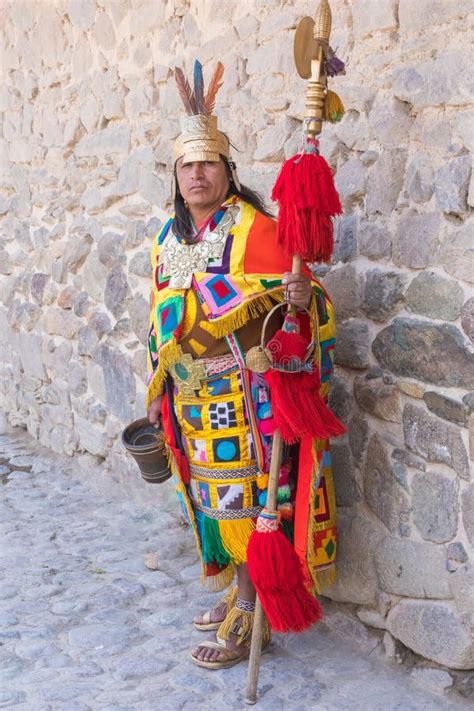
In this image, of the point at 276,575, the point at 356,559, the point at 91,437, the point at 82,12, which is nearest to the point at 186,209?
the point at 276,575

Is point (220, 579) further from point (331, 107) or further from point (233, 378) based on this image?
point (331, 107)

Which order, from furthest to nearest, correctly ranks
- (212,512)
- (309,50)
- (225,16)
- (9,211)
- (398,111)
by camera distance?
1. (9,211)
2. (225,16)
3. (212,512)
4. (398,111)
5. (309,50)

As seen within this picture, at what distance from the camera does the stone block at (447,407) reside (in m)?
2.33

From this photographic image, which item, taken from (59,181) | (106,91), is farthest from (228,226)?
(59,181)

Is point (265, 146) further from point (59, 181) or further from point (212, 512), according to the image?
point (59, 181)

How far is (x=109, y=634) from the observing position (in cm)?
292

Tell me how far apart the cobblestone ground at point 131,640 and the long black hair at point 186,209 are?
134 cm

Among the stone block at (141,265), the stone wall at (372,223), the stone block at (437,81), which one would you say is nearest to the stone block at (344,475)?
the stone wall at (372,223)

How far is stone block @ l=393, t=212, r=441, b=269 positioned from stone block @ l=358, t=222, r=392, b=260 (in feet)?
0.13

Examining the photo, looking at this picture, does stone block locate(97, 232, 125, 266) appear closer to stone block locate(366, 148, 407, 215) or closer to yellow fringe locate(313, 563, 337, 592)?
stone block locate(366, 148, 407, 215)

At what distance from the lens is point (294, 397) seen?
2.42m

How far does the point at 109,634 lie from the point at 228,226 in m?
1.43

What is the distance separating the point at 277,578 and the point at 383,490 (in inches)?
18.2

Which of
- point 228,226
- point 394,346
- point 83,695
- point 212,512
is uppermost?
point 228,226
